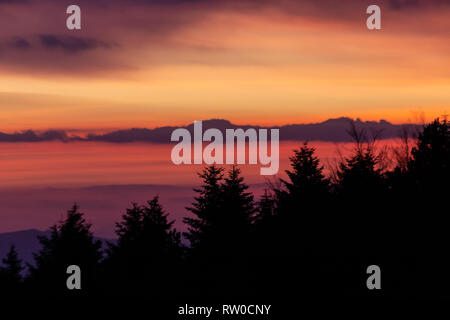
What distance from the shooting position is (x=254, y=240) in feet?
179

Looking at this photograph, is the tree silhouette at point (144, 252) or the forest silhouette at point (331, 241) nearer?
the forest silhouette at point (331, 241)

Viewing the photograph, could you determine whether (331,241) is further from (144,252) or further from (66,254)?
(66,254)

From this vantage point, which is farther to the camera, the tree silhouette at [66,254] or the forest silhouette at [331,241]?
the tree silhouette at [66,254]

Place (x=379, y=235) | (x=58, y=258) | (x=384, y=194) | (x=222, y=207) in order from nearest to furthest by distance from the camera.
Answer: (x=379, y=235), (x=384, y=194), (x=222, y=207), (x=58, y=258)

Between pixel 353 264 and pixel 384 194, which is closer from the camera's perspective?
pixel 353 264

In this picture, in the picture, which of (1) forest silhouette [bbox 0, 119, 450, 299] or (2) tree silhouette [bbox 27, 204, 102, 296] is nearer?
(1) forest silhouette [bbox 0, 119, 450, 299]

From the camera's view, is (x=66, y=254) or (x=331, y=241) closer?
(x=331, y=241)

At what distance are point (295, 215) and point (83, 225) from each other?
39.9 m

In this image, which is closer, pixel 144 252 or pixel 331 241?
pixel 331 241

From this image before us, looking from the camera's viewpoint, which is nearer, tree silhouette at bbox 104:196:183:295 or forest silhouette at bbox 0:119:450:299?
forest silhouette at bbox 0:119:450:299

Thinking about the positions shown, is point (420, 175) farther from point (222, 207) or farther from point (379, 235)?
point (222, 207)

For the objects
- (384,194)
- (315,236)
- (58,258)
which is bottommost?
(58,258)

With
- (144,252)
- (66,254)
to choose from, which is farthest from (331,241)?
(66,254)
